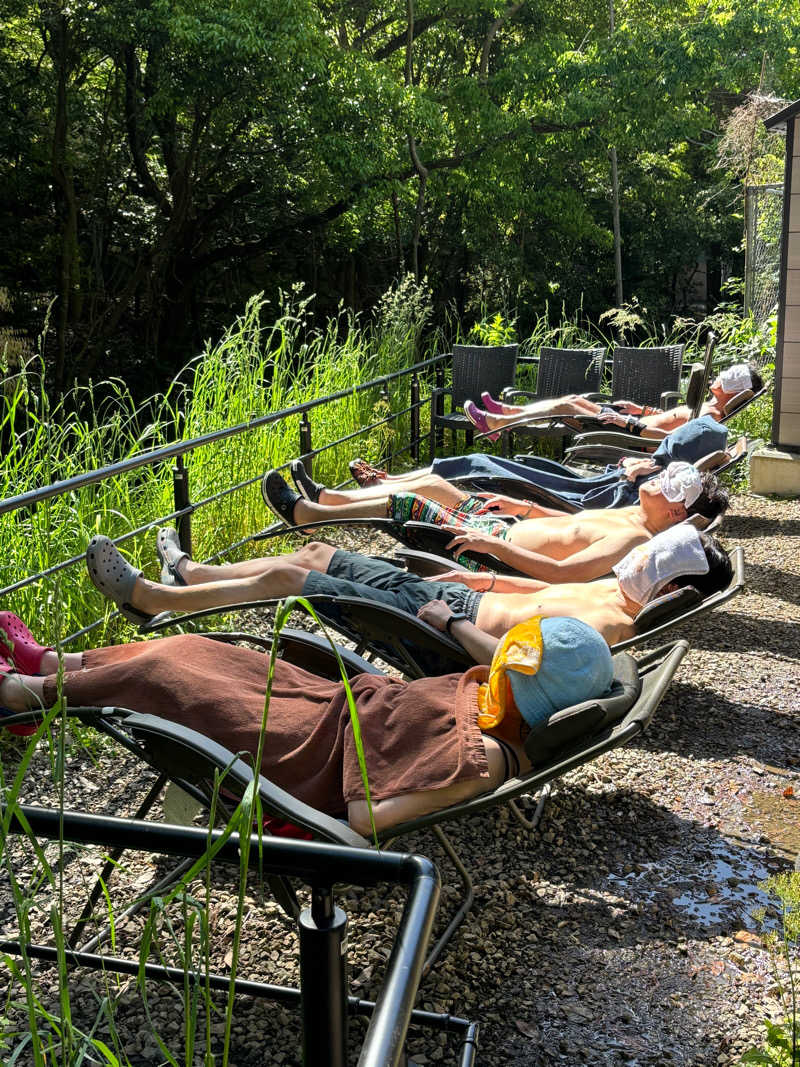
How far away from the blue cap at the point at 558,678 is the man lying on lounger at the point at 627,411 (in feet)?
14.2

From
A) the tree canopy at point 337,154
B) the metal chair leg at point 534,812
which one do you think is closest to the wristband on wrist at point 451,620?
the metal chair leg at point 534,812

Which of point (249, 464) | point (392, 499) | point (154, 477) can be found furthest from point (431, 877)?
point (249, 464)

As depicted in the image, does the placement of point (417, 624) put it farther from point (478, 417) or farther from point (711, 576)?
point (478, 417)

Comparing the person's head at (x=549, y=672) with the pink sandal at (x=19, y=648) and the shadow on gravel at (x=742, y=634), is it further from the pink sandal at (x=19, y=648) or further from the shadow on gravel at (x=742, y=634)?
the shadow on gravel at (x=742, y=634)

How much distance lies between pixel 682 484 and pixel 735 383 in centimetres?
256

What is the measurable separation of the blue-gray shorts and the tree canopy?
9.32m

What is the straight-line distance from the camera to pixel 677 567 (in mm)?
3111

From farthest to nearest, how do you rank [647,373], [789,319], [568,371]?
[568,371]
[647,373]
[789,319]

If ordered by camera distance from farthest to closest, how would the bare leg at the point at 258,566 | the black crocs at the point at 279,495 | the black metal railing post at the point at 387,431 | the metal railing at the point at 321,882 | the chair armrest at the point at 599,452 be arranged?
the black metal railing post at the point at 387,431, the chair armrest at the point at 599,452, the black crocs at the point at 279,495, the bare leg at the point at 258,566, the metal railing at the point at 321,882

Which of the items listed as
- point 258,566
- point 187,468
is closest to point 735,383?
point 187,468

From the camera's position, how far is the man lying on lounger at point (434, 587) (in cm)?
310

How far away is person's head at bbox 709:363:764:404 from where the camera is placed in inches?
241

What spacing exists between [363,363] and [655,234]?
11055 mm

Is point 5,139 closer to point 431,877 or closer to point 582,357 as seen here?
point 582,357
